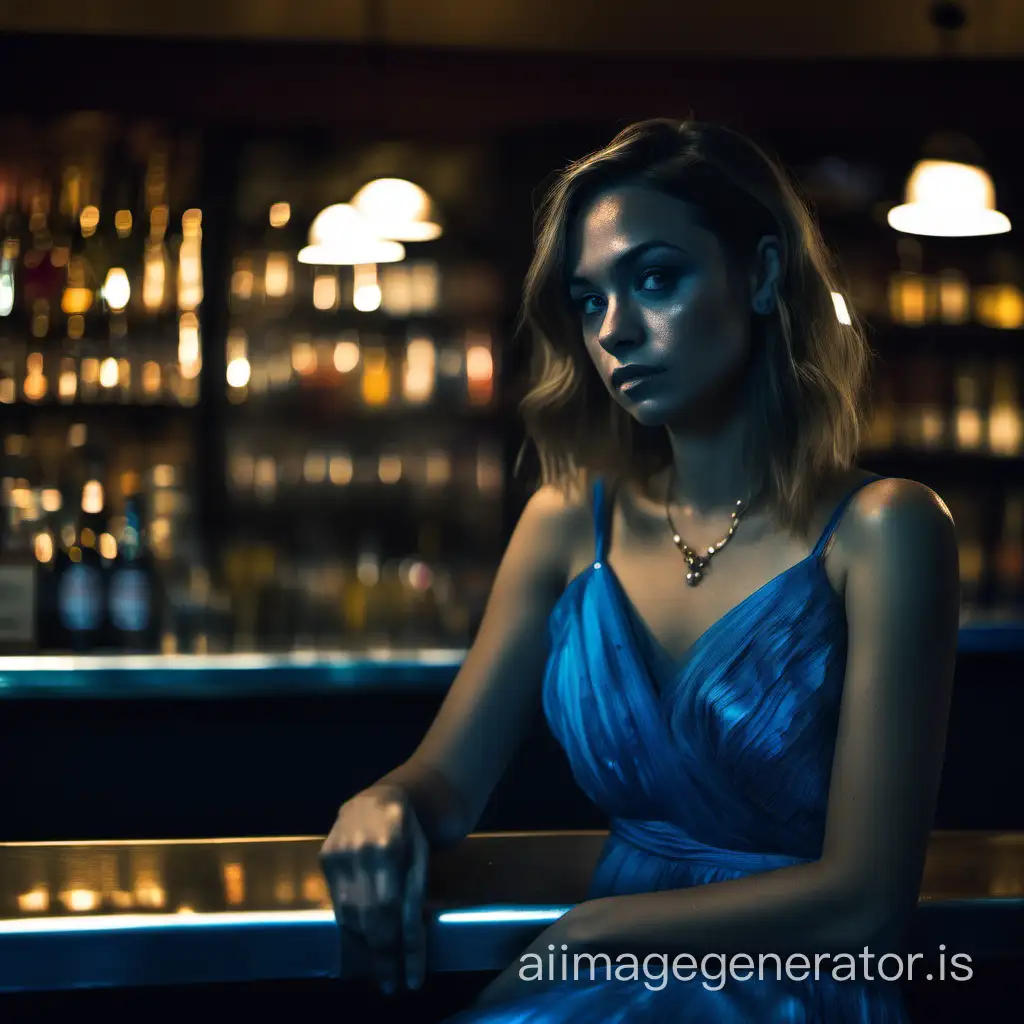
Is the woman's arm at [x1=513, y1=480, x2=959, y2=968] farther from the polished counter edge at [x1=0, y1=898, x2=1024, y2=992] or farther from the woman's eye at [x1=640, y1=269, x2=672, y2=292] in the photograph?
the woman's eye at [x1=640, y1=269, x2=672, y2=292]

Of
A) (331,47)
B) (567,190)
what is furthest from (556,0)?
(567,190)

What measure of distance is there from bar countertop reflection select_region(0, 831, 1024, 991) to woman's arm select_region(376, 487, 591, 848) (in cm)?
7

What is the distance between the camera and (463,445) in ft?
13.2

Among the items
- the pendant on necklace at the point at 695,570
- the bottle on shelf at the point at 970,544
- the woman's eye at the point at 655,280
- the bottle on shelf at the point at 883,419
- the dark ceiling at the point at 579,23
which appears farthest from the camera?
the bottle on shelf at the point at 970,544

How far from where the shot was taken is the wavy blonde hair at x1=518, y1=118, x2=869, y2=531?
1004 millimetres

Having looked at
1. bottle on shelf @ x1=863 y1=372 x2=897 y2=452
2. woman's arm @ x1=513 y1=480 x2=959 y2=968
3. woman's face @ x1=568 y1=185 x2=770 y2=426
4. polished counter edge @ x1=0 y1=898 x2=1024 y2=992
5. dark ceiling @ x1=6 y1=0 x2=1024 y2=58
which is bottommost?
polished counter edge @ x1=0 y1=898 x2=1024 y2=992

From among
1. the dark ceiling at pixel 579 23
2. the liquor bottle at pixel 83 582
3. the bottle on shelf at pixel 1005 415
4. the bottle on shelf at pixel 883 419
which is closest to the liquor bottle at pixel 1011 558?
the bottle on shelf at pixel 1005 415

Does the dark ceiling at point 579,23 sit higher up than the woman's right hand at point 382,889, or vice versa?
the dark ceiling at point 579,23

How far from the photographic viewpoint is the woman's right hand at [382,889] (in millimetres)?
903

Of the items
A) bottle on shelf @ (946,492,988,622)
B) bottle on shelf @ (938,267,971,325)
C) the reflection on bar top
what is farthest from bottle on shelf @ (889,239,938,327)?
the reflection on bar top

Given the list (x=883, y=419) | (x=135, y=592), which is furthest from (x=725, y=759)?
(x=883, y=419)

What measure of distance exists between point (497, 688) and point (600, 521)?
0.61ft

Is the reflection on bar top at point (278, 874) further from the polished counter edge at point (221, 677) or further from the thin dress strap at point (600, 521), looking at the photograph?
the polished counter edge at point (221, 677)

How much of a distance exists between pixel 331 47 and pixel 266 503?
1449 millimetres
